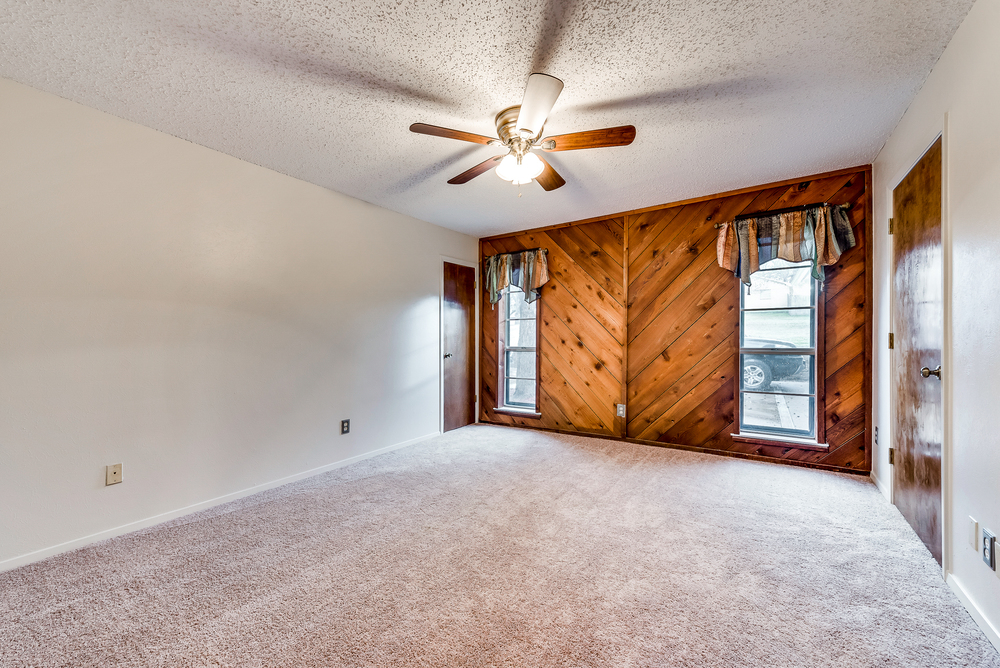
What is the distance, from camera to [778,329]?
3488mm

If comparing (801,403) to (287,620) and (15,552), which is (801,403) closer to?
(287,620)

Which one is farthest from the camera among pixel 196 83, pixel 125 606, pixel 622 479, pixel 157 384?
pixel 622 479

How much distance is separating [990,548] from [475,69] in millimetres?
2696

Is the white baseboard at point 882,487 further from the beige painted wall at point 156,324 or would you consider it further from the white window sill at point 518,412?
the beige painted wall at point 156,324

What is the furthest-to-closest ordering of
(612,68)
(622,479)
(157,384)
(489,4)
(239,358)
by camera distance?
(622,479) → (239,358) → (157,384) → (612,68) → (489,4)

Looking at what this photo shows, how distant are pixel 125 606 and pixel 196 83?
234 cm

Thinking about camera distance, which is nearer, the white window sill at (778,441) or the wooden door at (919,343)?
the wooden door at (919,343)

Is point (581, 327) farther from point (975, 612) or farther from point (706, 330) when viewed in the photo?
point (975, 612)

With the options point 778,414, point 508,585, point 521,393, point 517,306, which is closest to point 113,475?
point 508,585

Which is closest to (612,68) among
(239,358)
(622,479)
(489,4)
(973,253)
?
(489,4)

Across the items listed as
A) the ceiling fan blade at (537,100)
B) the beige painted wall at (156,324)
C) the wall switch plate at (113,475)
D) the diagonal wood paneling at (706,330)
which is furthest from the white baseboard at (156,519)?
the ceiling fan blade at (537,100)

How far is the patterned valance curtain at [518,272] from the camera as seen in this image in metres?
4.54

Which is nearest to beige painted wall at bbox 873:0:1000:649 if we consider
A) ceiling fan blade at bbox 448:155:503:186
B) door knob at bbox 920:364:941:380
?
door knob at bbox 920:364:941:380

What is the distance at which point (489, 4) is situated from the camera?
1554 millimetres
